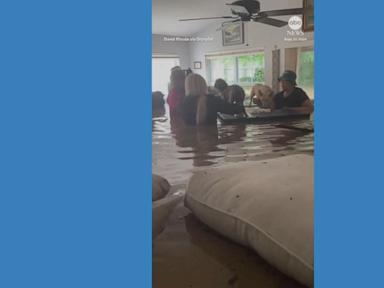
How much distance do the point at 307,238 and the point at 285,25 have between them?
16.4 inches

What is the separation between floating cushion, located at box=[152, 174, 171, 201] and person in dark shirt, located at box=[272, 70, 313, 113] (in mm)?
286

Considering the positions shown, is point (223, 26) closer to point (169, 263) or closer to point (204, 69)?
point (204, 69)

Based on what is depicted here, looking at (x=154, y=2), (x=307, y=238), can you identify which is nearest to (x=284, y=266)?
(x=307, y=238)

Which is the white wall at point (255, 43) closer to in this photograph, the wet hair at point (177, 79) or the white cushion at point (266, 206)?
the wet hair at point (177, 79)

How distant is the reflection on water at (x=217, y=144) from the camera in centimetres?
72

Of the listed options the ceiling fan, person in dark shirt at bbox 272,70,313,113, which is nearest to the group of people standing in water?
person in dark shirt at bbox 272,70,313,113

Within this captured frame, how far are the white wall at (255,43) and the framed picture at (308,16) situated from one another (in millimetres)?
12

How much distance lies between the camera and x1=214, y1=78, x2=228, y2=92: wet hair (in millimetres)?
758

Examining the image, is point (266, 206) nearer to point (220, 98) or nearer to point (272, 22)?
point (220, 98)

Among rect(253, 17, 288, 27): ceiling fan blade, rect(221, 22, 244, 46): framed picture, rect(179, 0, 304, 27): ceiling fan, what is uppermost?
rect(179, 0, 304, 27): ceiling fan

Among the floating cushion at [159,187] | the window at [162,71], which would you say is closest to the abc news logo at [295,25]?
the window at [162,71]

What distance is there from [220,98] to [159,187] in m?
0.22

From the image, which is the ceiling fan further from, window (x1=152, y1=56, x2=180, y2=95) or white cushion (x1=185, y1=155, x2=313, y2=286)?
white cushion (x1=185, y1=155, x2=313, y2=286)

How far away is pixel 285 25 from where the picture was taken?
75 cm
